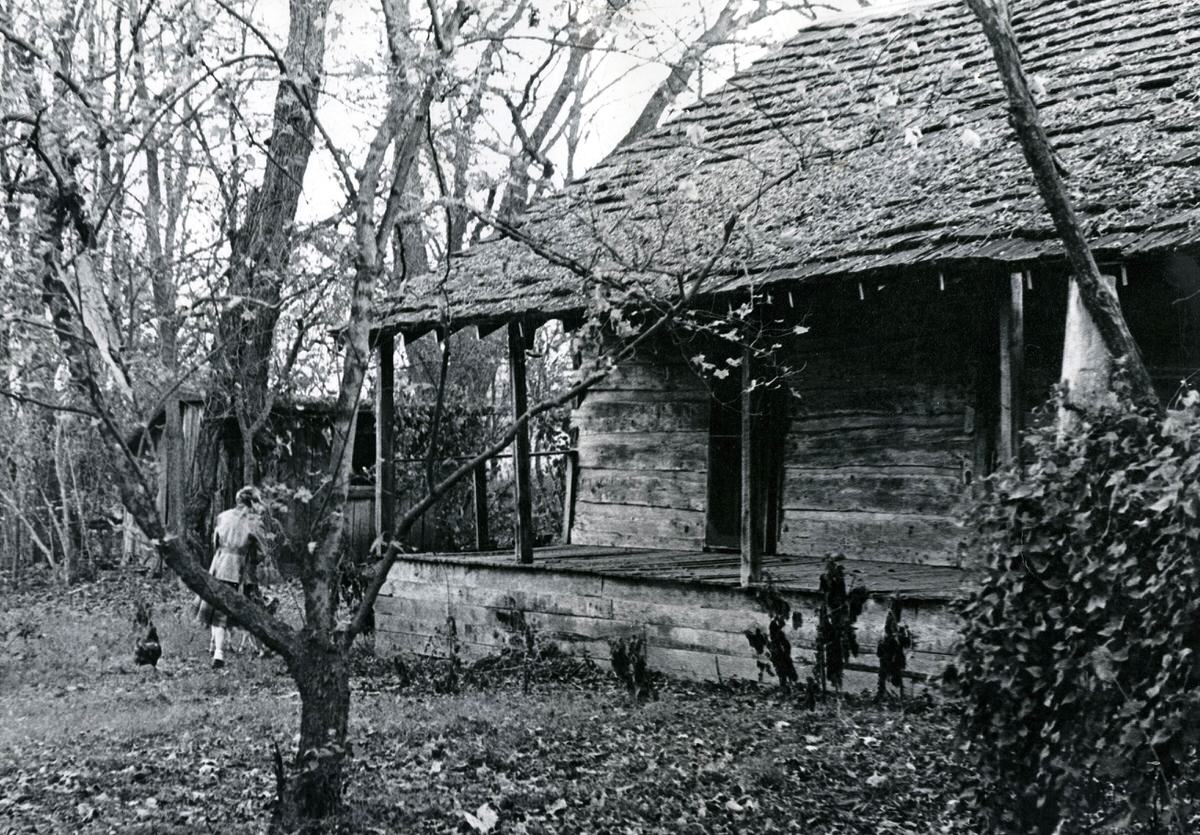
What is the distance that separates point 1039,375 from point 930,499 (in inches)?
53.1

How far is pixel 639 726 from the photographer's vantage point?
8.26 meters

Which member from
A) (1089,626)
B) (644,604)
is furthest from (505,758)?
(1089,626)

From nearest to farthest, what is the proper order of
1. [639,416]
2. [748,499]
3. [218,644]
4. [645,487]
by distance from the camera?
[748,499]
[218,644]
[645,487]
[639,416]

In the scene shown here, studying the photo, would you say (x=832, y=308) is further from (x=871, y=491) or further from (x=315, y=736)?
(x=315, y=736)

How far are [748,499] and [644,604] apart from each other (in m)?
1.32

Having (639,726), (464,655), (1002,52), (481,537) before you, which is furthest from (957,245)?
(481,537)

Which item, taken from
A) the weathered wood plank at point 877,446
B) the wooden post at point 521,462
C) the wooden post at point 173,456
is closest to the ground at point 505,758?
the wooden post at point 521,462

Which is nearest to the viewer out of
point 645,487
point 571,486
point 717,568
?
point 717,568

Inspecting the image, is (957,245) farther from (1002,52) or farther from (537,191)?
(537,191)

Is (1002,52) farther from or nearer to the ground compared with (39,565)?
farther from the ground

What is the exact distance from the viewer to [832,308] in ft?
36.8

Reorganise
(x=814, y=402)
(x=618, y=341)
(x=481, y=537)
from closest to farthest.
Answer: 1. (x=814, y=402)
2. (x=618, y=341)
3. (x=481, y=537)

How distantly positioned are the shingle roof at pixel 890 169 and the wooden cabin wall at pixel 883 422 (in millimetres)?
930

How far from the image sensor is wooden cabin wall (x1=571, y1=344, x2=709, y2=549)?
12.1 metres
